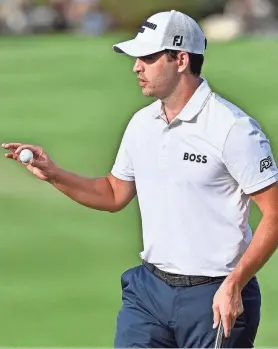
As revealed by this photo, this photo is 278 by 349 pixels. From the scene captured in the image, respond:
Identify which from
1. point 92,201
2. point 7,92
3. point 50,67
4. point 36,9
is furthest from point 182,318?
point 36,9

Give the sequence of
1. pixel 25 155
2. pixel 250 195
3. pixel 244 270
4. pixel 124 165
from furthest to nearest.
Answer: pixel 124 165 → pixel 25 155 → pixel 250 195 → pixel 244 270

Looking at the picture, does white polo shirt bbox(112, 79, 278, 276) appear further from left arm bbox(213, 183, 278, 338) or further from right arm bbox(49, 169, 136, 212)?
right arm bbox(49, 169, 136, 212)

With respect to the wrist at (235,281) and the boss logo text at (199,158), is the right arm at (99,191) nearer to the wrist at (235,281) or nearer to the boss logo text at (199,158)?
the boss logo text at (199,158)

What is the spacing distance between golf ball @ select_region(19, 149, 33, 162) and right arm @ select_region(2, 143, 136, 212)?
3 cm

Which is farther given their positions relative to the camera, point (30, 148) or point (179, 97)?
point (30, 148)

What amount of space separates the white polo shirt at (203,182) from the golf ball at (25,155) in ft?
1.83

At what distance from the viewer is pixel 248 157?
573cm

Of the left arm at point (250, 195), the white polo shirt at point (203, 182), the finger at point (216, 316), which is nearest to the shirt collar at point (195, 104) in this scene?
the white polo shirt at point (203, 182)

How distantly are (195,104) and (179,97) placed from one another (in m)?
0.15

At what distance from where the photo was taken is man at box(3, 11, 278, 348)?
18.9 feet

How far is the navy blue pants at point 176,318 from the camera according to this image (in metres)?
5.94

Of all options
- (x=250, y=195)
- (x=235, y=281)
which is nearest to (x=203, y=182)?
(x=250, y=195)

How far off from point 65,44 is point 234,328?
91.9 ft

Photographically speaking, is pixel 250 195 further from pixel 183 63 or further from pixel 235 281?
pixel 183 63
